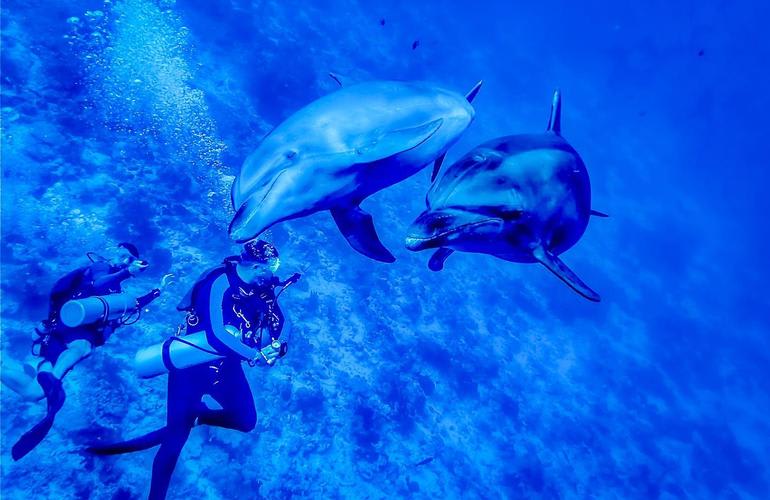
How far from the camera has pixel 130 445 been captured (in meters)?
5.41

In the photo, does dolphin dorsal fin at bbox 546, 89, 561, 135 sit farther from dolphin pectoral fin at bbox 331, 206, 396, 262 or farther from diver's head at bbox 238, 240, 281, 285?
diver's head at bbox 238, 240, 281, 285

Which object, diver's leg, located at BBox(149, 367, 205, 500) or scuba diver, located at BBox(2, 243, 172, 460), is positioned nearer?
scuba diver, located at BBox(2, 243, 172, 460)

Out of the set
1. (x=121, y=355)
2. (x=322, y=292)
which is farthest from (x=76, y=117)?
(x=322, y=292)

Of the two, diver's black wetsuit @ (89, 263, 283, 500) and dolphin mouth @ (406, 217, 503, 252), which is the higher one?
dolphin mouth @ (406, 217, 503, 252)

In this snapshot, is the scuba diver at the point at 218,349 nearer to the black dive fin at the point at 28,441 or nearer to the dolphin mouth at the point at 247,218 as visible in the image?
the black dive fin at the point at 28,441

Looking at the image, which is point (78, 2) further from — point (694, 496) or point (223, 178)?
point (694, 496)

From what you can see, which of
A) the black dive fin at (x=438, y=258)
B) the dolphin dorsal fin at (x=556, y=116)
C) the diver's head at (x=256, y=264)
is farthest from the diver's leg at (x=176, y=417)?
the dolphin dorsal fin at (x=556, y=116)

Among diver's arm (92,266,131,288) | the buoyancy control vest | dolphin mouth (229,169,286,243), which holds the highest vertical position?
dolphin mouth (229,169,286,243)

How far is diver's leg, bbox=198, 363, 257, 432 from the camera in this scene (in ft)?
18.8

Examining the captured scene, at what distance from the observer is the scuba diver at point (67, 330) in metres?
4.69

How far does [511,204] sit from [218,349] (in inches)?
152

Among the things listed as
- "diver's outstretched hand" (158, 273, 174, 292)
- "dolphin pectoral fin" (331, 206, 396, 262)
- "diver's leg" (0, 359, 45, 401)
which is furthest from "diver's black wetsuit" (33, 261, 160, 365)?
"dolphin pectoral fin" (331, 206, 396, 262)

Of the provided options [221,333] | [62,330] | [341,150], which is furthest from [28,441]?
[341,150]

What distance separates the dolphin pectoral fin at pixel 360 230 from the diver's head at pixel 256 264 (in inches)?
105
